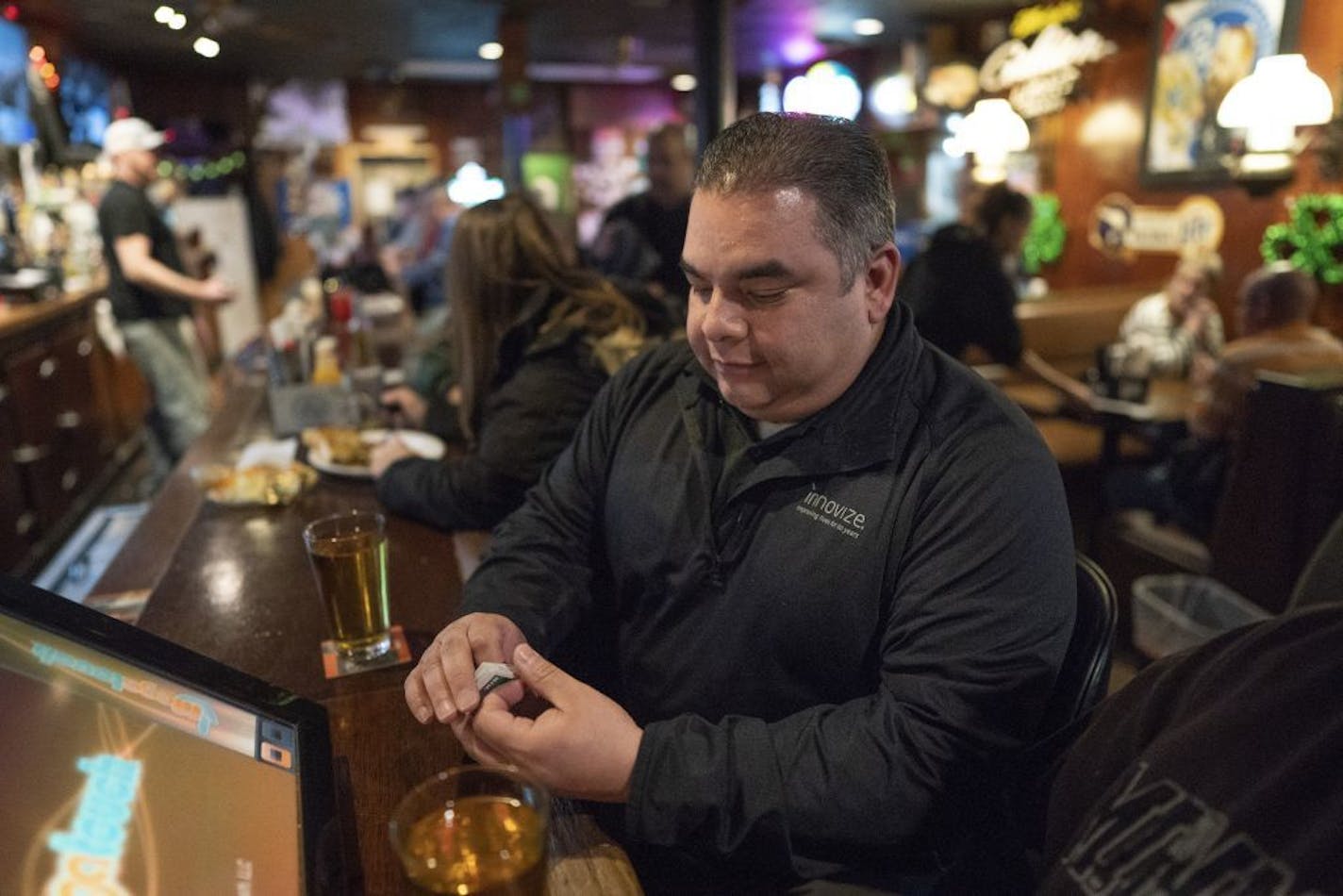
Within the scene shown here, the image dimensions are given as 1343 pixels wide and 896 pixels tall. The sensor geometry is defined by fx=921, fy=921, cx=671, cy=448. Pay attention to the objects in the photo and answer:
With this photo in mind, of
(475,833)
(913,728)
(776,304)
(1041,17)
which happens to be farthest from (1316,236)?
(475,833)

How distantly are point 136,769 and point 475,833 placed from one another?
263 mm

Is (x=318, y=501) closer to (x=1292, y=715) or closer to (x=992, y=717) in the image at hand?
(x=992, y=717)

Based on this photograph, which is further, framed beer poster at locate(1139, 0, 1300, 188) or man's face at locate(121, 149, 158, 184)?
framed beer poster at locate(1139, 0, 1300, 188)

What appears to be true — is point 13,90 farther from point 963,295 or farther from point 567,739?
point 567,739

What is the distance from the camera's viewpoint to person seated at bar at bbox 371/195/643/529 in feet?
5.45

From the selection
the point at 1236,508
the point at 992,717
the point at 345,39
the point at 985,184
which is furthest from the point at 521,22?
the point at 992,717

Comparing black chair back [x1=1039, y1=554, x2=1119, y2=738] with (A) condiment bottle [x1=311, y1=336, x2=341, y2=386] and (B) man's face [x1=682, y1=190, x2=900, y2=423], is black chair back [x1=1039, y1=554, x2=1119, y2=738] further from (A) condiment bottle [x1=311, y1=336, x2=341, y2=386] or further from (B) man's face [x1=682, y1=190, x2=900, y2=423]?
(A) condiment bottle [x1=311, y1=336, x2=341, y2=386]

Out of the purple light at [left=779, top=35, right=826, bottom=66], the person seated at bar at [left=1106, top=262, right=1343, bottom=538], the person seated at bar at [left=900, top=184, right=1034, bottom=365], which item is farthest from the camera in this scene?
the purple light at [left=779, top=35, right=826, bottom=66]

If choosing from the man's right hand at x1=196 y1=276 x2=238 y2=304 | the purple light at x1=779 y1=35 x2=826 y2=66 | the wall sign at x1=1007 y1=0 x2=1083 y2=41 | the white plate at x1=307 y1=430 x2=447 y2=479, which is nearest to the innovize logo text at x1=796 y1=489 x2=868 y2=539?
the white plate at x1=307 y1=430 x2=447 y2=479

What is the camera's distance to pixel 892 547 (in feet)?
3.38

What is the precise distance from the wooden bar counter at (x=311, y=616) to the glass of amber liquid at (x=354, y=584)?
0.04 meters

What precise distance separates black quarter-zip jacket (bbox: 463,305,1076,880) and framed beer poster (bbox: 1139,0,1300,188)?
5.17m

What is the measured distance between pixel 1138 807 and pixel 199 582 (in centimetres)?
126

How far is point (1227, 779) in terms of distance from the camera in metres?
0.73
